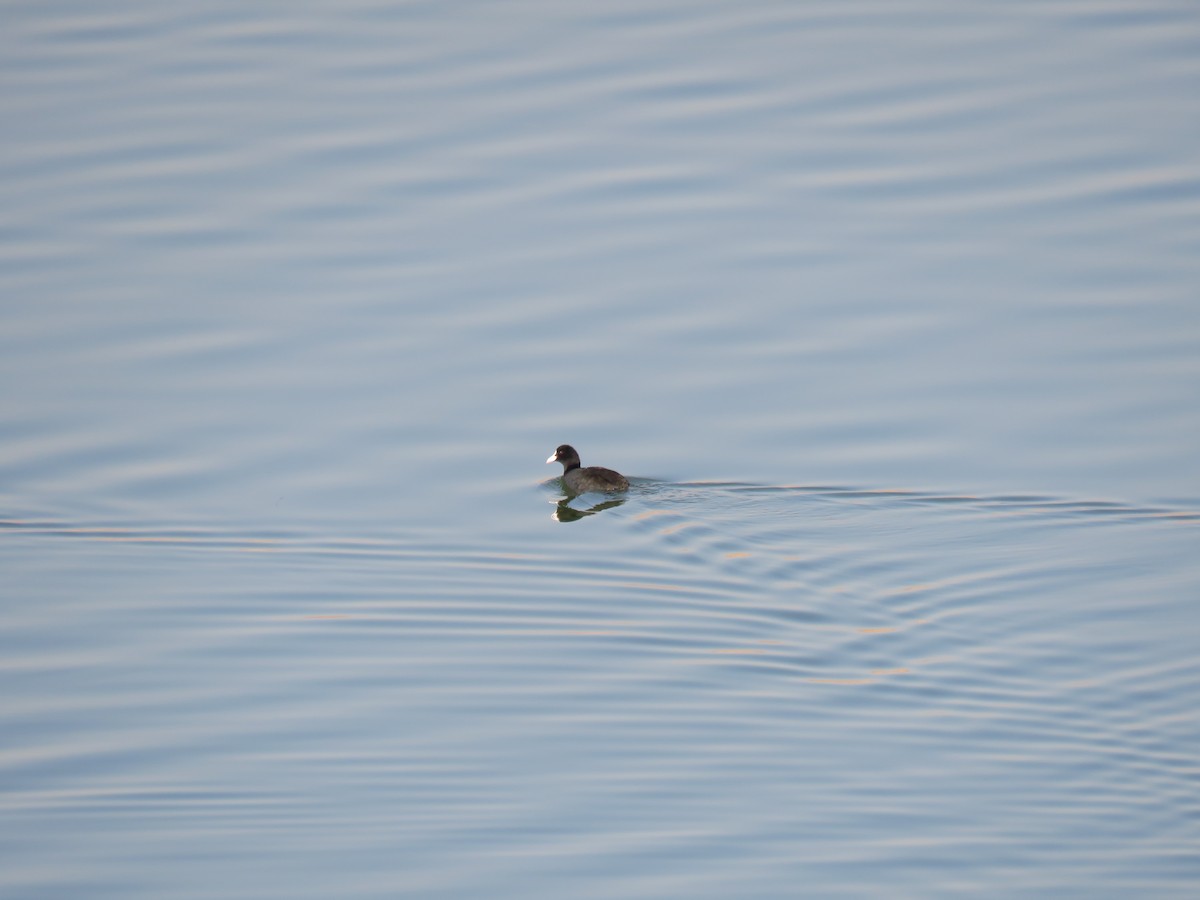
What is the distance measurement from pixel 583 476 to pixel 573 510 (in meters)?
0.31

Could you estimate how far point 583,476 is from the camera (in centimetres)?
1501

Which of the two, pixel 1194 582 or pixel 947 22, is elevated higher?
pixel 947 22

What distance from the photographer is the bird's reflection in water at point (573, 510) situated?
14.7 meters

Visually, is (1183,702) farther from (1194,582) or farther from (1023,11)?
(1023,11)

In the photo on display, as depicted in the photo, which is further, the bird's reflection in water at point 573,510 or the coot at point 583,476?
the coot at point 583,476

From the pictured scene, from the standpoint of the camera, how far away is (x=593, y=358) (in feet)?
57.0

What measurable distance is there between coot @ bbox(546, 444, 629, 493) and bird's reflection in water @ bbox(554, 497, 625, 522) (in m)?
0.10

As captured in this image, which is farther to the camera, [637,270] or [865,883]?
[637,270]

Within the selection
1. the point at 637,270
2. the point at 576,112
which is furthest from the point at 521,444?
the point at 576,112

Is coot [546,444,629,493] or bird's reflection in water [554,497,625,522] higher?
coot [546,444,629,493]

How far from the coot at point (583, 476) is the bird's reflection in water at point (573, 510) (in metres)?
0.10

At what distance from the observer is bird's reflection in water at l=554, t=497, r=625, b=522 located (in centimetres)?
1470

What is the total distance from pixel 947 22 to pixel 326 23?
8.32 metres

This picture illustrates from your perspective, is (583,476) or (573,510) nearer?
(573,510)
